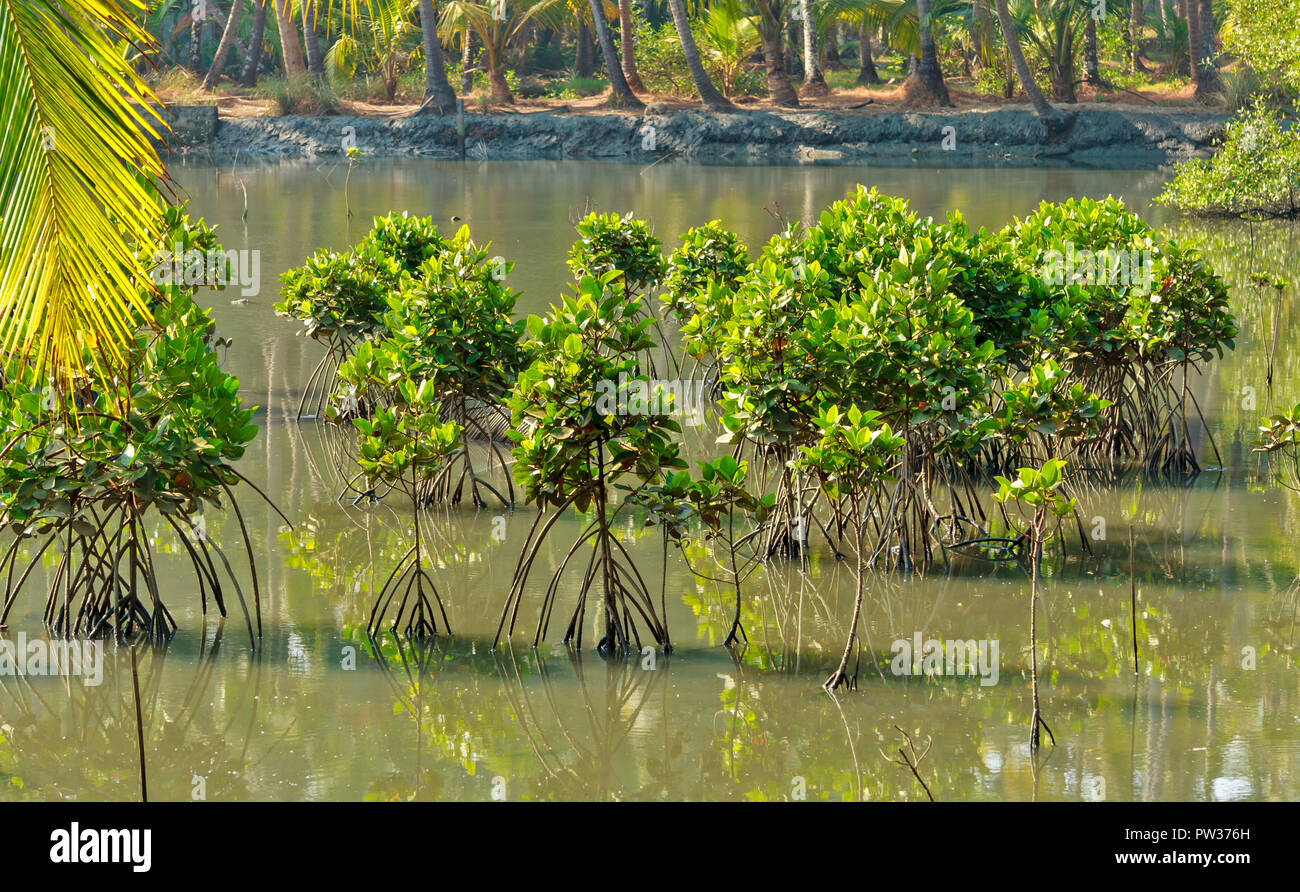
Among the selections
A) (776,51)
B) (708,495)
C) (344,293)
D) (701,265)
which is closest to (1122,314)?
(701,265)

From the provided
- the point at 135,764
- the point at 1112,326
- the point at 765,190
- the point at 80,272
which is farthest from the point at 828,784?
the point at 765,190

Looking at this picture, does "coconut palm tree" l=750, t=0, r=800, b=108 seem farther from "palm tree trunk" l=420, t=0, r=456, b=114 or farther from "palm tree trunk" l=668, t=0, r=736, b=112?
"palm tree trunk" l=420, t=0, r=456, b=114

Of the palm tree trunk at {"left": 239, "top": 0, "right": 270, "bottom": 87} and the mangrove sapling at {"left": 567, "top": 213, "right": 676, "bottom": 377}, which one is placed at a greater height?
the palm tree trunk at {"left": 239, "top": 0, "right": 270, "bottom": 87}

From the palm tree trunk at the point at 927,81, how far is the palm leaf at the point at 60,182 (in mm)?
34048

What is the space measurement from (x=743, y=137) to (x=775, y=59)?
3.11m

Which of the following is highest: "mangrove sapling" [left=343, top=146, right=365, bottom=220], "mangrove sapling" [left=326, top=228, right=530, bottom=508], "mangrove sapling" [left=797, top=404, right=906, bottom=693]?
"mangrove sapling" [left=343, top=146, right=365, bottom=220]

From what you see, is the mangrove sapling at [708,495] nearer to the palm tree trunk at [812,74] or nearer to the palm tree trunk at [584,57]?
the palm tree trunk at [812,74]

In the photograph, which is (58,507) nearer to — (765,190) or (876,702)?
(876,702)

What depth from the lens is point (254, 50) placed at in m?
40.6

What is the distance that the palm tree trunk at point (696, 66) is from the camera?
33844mm

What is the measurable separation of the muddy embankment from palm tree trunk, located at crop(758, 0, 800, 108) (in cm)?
102

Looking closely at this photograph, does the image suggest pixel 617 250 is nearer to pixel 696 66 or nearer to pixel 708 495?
pixel 708 495

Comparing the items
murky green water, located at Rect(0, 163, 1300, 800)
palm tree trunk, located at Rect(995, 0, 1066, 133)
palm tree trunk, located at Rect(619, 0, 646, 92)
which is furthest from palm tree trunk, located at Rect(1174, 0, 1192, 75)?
murky green water, located at Rect(0, 163, 1300, 800)

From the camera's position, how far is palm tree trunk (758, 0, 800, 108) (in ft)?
121
